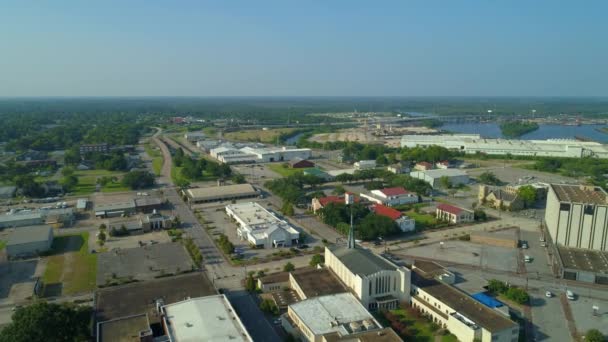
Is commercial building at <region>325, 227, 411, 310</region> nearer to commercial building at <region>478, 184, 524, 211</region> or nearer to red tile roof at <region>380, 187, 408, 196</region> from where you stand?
red tile roof at <region>380, 187, 408, 196</region>

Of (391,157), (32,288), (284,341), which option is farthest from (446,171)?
(32,288)

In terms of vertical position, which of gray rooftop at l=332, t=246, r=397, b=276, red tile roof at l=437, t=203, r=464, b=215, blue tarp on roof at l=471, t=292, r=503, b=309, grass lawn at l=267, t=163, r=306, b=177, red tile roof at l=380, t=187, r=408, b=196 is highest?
gray rooftop at l=332, t=246, r=397, b=276

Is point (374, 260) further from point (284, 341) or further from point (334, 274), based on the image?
point (284, 341)

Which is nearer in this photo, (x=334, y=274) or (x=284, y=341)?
(x=284, y=341)

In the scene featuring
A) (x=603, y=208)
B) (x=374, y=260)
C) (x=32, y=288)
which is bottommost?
(x=32, y=288)

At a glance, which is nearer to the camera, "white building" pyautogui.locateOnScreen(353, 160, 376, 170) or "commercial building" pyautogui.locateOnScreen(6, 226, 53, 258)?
"commercial building" pyautogui.locateOnScreen(6, 226, 53, 258)

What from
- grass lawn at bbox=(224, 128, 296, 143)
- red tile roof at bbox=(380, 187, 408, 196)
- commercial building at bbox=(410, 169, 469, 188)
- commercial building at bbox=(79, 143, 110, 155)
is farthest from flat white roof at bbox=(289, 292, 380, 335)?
grass lawn at bbox=(224, 128, 296, 143)

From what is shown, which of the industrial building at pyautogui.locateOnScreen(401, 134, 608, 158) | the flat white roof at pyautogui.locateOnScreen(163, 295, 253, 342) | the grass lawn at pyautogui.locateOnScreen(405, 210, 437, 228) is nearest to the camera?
the flat white roof at pyautogui.locateOnScreen(163, 295, 253, 342)

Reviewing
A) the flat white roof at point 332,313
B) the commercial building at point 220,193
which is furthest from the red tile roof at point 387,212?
the flat white roof at point 332,313
